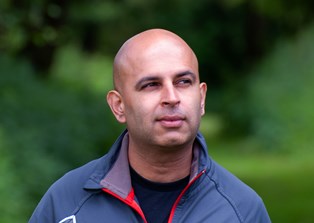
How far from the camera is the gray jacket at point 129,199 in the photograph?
12.3 ft

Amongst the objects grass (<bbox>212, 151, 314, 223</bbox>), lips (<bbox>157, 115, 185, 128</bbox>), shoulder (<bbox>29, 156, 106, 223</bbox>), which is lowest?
shoulder (<bbox>29, 156, 106, 223</bbox>)

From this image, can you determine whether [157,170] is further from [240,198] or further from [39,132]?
[39,132]

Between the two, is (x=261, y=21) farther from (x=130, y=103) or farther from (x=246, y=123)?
(x=130, y=103)

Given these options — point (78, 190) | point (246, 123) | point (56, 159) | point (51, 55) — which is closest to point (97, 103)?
point (51, 55)

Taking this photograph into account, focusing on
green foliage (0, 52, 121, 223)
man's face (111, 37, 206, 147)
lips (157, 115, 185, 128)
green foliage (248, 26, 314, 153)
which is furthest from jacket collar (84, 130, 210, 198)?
green foliage (248, 26, 314, 153)

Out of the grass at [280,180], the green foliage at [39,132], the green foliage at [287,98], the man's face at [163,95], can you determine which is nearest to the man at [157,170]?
the man's face at [163,95]

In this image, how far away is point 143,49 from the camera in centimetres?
382

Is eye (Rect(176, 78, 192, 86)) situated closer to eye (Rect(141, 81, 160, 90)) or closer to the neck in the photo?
eye (Rect(141, 81, 160, 90))

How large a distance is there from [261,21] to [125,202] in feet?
107

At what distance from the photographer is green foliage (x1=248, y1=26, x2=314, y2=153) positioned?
24312mm

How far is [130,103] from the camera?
384 cm

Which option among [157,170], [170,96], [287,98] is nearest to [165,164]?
[157,170]

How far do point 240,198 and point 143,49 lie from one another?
0.67 meters

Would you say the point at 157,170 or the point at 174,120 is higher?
the point at 174,120
